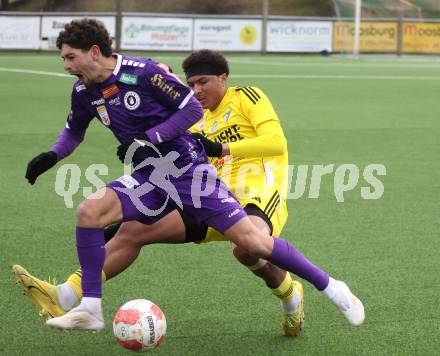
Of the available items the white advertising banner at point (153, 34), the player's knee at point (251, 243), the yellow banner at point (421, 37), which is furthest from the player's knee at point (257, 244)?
the yellow banner at point (421, 37)

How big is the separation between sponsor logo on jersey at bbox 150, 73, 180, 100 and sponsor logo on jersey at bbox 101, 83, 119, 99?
21 centimetres

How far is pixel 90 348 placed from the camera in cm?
560

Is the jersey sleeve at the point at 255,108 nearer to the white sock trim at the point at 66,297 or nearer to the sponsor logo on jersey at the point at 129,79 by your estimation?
the sponsor logo on jersey at the point at 129,79

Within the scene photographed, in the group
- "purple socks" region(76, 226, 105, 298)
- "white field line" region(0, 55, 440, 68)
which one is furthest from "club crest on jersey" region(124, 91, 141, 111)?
"white field line" region(0, 55, 440, 68)

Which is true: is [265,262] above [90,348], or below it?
above

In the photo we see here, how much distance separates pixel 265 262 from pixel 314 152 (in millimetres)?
7629

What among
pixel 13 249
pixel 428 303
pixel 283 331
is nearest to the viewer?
pixel 283 331

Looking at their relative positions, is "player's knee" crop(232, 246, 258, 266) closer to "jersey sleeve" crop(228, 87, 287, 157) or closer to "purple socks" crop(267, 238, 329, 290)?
"purple socks" crop(267, 238, 329, 290)

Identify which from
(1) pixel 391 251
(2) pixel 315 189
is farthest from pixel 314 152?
(1) pixel 391 251

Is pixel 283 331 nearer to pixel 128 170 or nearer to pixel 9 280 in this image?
pixel 9 280

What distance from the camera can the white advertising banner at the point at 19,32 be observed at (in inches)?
1396

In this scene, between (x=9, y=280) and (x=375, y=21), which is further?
(x=375, y=21)

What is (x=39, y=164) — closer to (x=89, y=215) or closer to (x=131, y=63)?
(x=89, y=215)

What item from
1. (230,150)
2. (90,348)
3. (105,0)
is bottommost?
(90,348)
